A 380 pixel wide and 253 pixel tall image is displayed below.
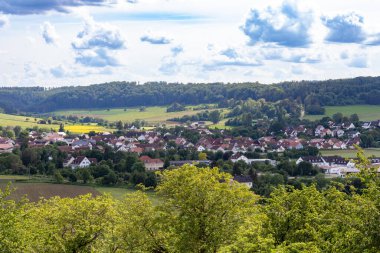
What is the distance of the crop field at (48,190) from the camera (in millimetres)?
71375

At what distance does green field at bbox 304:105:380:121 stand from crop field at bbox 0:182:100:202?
105647mm

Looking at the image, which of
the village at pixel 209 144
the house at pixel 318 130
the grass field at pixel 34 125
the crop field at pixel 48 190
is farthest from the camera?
the grass field at pixel 34 125

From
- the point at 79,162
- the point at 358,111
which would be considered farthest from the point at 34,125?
the point at 358,111

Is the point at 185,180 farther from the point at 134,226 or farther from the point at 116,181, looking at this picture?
the point at 116,181

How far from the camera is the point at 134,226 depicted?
2745 cm

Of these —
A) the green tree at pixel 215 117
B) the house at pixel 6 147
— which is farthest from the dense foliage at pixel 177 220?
the green tree at pixel 215 117

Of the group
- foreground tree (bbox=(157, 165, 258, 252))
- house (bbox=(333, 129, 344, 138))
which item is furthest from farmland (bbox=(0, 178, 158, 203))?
house (bbox=(333, 129, 344, 138))

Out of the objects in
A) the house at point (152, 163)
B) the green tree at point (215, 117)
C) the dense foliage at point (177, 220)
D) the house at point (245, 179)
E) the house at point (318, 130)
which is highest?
the dense foliage at point (177, 220)

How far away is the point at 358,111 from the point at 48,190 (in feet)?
394

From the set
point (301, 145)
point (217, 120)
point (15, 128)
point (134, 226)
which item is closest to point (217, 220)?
point (134, 226)

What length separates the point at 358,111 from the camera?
16950 cm

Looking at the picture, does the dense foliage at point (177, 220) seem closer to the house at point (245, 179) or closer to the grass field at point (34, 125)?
the house at point (245, 179)

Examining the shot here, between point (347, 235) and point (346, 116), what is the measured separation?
153m

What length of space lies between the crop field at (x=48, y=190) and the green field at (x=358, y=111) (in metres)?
106
